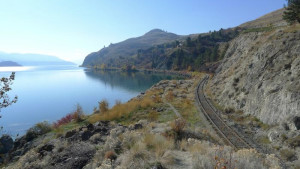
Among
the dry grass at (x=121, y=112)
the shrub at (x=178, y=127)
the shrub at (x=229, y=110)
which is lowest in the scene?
the dry grass at (x=121, y=112)

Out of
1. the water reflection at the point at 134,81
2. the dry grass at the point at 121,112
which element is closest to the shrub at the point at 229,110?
the dry grass at the point at 121,112

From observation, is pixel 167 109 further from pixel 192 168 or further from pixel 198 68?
pixel 198 68

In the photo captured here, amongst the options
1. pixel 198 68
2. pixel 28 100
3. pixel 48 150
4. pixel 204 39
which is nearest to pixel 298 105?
pixel 48 150

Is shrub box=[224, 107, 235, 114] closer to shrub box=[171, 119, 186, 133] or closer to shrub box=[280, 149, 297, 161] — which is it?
shrub box=[280, 149, 297, 161]

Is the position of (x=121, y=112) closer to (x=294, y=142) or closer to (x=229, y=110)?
(x=229, y=110)

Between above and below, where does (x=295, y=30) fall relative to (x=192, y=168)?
above

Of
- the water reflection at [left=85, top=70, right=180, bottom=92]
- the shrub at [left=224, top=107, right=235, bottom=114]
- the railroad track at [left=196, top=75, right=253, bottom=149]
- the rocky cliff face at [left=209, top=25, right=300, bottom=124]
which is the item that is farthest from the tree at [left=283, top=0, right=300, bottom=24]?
the water reflection at [left=85, top=70, right=180, bottom=92]

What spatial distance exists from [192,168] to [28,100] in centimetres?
6200

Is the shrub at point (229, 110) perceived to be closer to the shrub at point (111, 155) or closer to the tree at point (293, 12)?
the tree at point (293, 12)

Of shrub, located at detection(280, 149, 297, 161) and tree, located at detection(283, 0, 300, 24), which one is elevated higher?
tree, located at detection(283, 0, 300, 24)

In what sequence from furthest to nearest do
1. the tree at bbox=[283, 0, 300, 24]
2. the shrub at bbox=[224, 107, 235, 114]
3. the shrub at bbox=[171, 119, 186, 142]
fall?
the tree at bbox=[283, 0, 300, 24]
the shrub at bbox=[224, 107, 235, 114]
the shrub at bbox=[171, 119, 186, 142]

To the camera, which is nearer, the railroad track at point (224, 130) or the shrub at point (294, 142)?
the shrub at point (294, 142)

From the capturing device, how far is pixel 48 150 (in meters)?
12.8

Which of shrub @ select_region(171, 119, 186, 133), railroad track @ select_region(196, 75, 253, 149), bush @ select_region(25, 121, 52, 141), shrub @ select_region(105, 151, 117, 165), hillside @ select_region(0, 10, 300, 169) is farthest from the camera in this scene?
bush @ select_region(25, 121, 52, 141)
